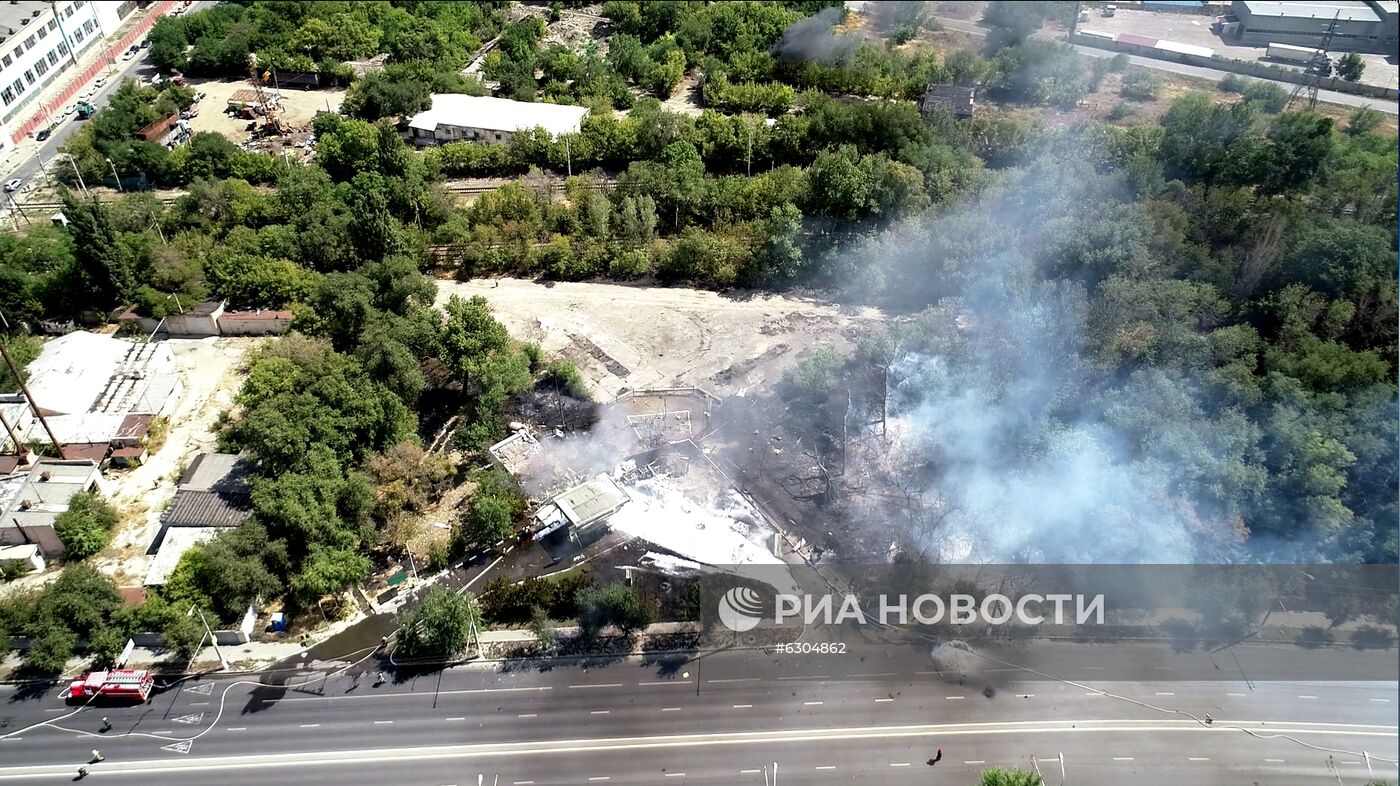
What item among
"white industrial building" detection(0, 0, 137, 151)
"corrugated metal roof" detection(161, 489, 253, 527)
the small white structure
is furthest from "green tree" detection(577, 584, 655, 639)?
"white industrial building" detection(0, 0, 137, 151)

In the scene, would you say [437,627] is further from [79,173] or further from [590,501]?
[79,173]

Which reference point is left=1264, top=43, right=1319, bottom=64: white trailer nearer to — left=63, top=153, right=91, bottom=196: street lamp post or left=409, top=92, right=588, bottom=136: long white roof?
left=409, top=92, right=588, bottom=136: long white roof

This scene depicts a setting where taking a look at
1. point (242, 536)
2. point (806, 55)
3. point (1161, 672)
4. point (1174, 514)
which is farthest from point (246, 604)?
point (806, 55)

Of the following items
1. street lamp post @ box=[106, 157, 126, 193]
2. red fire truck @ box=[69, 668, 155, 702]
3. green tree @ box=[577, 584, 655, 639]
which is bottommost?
red fire truck @ box=[69, 668, 155, 702]

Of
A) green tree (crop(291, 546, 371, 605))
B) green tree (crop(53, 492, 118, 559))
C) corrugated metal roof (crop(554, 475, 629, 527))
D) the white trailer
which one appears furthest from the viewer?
the white trailer

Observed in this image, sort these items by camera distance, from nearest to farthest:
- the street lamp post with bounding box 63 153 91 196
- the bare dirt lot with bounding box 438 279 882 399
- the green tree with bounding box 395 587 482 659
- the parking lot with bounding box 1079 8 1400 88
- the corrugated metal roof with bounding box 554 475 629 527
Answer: the green tree with bounding box 395 587 482 659 → the corrugated metal roof with bounding box 554 475 629 527 → the bare dirt lot with bounding box 438 279 882 399 → the street lamp post with bounding box 63 153 91 196 → the parking lot with bounding box 1079 8 1400 88

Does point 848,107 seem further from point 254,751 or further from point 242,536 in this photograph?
point 254,751

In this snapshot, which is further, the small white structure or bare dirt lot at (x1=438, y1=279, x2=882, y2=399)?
bare dirt lot at (x1=438, y1=279, x2=882, y2=399)

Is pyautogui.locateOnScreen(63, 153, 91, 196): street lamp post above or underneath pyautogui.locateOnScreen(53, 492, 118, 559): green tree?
A: above
